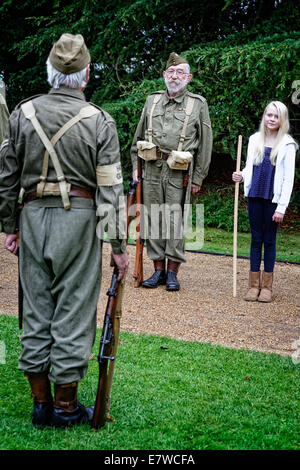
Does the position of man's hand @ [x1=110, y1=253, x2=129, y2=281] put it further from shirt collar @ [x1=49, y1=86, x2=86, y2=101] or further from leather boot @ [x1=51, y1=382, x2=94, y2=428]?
shirt collar @ [x1=49, y1=86, x2=86, y2=101]

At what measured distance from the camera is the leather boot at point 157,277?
279 inches

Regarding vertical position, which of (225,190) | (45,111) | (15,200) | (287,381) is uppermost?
(45,111)

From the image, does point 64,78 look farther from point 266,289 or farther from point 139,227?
point 266,289

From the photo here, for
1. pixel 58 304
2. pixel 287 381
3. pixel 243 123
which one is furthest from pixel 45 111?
pixel 243 123

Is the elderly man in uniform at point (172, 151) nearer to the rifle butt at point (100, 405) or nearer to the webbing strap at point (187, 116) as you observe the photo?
the webbing strap at point (187, 116)

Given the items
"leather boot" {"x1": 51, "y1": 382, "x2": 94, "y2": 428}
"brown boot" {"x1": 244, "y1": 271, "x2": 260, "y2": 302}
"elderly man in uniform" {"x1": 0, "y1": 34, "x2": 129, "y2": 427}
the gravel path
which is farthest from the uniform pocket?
"leather boot" {"x1": 51, "y1": 382, "x2": 94, "y2": 428}

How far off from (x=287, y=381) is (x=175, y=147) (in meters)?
3.21

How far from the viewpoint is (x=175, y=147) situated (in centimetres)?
677

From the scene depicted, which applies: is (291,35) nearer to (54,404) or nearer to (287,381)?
(287,381)

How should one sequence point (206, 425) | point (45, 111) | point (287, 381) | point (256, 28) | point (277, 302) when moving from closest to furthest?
point (45, 111)
point (206, 425)
point (287, 381)
point (277, 302)
point (256, 28)

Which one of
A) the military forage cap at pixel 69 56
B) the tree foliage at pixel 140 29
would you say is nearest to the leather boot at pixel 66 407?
the military forage cap at pixel 69 56

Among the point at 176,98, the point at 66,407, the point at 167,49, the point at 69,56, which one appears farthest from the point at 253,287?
the point at 167,49

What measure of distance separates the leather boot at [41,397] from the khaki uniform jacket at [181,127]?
12.8 ft

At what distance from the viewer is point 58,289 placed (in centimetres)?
334
